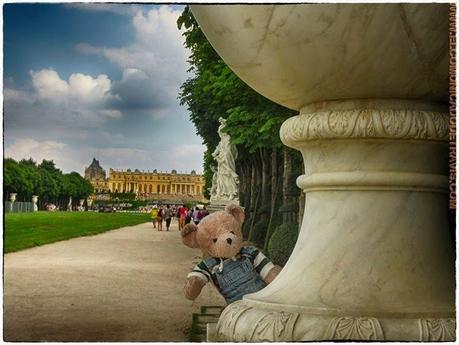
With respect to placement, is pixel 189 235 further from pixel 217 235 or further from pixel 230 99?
pixel 230 99

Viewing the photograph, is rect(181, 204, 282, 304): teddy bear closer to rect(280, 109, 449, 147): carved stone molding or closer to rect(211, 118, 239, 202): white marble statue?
rect(280, 109, 449, 147): carved stone molding

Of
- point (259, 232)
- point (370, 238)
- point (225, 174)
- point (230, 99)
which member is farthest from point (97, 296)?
point (225, 174)

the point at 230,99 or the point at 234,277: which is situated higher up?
the point at 230,99

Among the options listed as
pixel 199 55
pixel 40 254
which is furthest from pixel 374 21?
pixel 40 254

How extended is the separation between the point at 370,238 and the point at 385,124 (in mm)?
384

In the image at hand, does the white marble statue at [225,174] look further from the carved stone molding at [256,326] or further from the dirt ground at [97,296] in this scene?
the carved stone molding at [256,326]

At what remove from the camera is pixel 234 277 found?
4.05 metres

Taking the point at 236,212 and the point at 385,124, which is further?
the point at 236,212

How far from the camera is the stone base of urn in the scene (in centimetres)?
274

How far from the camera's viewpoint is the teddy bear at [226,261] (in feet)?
13.2

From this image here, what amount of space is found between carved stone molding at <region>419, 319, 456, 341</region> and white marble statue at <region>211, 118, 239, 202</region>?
2185 cm

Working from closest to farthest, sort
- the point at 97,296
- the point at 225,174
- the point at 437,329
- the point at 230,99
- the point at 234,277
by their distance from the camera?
1. the point at 437,329
2. the point at 234,277
3. the point at 97,296
4. the point at 230,99
5. the point at 225,174

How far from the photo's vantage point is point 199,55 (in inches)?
627

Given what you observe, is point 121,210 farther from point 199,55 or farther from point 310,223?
point 310,223
